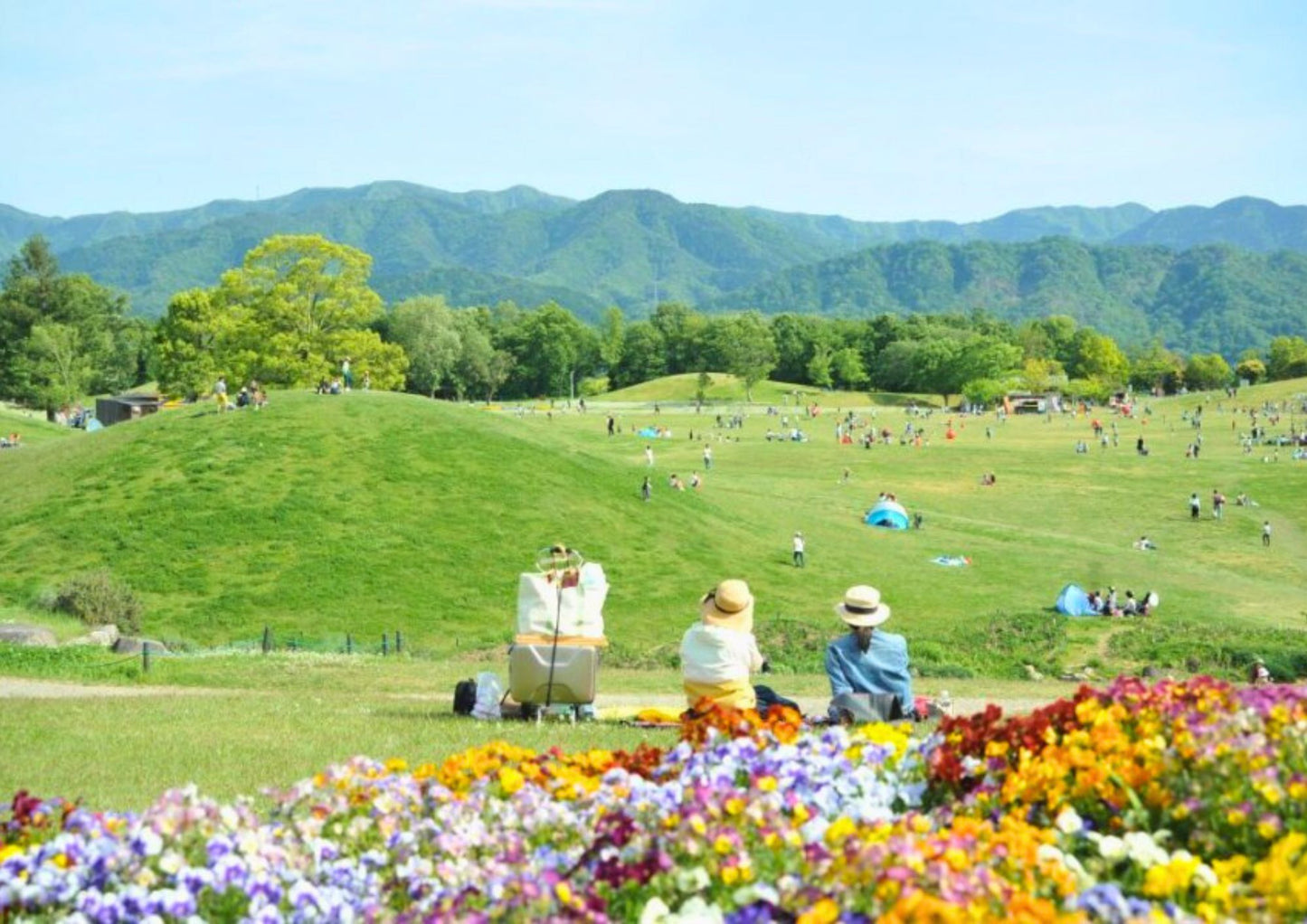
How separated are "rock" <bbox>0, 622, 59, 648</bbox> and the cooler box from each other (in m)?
13.3

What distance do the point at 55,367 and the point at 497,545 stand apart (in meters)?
76.7

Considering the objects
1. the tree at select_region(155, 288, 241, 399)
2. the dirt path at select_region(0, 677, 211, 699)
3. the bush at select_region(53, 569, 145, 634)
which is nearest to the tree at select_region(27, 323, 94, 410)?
the tree at select_region(155, 288, 241, 399)

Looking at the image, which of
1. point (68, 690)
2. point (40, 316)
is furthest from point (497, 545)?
point (40, 316)

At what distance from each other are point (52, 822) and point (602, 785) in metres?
3.21

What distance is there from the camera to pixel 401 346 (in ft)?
292

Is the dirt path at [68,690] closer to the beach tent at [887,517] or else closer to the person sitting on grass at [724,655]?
the person sitting on grass at [724,655]

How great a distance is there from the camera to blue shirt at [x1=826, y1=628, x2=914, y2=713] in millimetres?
14352

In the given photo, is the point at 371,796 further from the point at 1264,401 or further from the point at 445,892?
the point at 1264,401

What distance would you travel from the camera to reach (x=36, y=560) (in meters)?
38.6

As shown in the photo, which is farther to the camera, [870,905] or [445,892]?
[445,892]

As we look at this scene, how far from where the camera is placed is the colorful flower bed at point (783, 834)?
5.91m

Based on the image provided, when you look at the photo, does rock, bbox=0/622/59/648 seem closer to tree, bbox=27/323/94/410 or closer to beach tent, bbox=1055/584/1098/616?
beach tent, bbox=1055/584/1098/616

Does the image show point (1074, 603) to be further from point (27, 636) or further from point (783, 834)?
point (783, 834)

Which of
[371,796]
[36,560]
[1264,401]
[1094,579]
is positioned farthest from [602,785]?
[1264,401]
